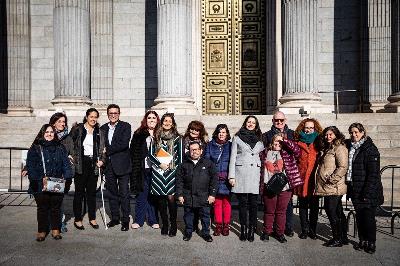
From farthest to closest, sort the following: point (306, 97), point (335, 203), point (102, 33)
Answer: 1. point (102, 33)
2. point (306, 97)
3. point (335, 203)

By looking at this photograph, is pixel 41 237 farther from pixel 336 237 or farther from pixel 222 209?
pixel 336 237

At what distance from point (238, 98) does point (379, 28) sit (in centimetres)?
592

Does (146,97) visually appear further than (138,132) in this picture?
Yes

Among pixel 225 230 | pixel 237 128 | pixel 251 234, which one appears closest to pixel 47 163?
pixel 225 230

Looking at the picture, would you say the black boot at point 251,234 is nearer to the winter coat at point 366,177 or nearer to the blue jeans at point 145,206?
the winter coat at point 366,177

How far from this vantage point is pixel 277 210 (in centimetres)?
636

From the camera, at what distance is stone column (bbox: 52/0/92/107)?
44.8ft

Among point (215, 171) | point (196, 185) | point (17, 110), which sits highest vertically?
point (17, 110)

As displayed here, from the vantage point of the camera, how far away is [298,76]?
13078mm

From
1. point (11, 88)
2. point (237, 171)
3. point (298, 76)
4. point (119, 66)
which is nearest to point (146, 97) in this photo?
point (119, 66)

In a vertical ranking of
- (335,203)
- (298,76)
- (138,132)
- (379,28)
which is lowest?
(335,203)

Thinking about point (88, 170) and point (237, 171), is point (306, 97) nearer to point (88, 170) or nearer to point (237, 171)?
point (237, 171)

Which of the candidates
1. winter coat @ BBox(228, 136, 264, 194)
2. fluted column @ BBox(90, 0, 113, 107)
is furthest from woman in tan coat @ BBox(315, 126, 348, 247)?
fluted column @ BBox(90, 0, 113, 107)

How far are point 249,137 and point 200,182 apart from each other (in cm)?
105
